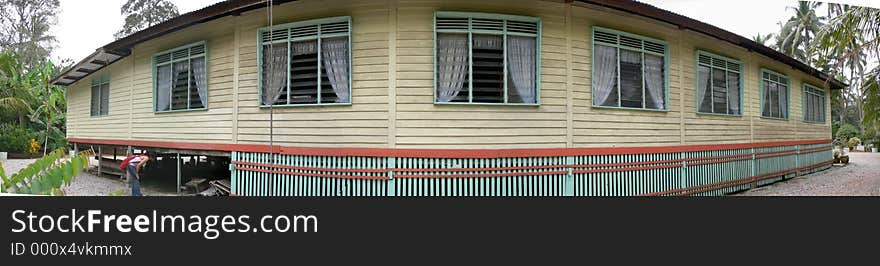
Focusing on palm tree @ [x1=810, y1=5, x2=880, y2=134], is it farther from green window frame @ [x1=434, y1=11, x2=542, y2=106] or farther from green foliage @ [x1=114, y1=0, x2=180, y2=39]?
green foliage @ [x1=114, y1=0, x2=180, y2=39]

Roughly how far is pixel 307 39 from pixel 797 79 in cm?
1061

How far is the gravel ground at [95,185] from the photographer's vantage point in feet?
14.9

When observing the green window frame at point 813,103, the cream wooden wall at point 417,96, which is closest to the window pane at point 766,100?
the green window frame at point 813,103

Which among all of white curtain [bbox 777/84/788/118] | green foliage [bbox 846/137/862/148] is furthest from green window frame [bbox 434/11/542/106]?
green foliage [bbox 846/137/862/148]

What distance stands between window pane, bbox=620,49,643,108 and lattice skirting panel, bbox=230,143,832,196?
71 centimetres

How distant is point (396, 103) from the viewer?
4184 millimetres

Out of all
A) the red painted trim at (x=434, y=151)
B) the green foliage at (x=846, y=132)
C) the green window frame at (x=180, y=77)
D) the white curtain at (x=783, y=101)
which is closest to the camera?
the red painted trim at (x=434, y=151)

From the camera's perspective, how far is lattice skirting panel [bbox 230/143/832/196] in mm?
4121

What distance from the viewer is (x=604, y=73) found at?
15.8 feet

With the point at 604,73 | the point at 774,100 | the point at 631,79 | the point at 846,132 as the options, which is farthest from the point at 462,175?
the point at 846,132

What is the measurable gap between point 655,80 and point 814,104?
783 centimetres

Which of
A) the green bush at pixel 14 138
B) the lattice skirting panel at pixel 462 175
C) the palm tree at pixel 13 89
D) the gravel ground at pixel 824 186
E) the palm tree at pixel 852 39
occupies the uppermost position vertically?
the palm tree at pixel 852 39

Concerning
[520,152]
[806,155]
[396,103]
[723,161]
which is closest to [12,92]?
[396,103]

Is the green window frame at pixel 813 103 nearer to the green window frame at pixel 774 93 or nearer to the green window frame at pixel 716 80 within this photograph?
the green window frame at pixel 774 93
